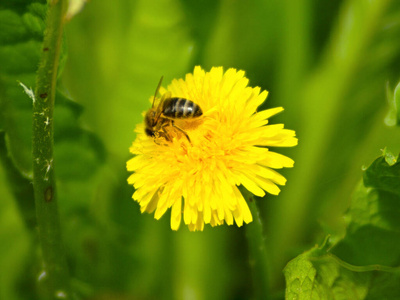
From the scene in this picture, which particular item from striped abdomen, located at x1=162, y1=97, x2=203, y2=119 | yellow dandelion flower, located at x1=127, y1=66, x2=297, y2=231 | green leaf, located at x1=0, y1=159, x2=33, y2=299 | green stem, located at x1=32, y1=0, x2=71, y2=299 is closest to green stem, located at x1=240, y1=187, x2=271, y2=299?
yellow dandelion flower, located at x1=127, y1=66, x2=297, y2=231

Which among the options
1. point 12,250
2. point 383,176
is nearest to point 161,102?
point 383,176

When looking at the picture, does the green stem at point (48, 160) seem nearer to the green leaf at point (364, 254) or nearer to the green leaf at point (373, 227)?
the green leaf at point (364, 254)

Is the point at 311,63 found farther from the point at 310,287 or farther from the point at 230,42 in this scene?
the point at 310,287

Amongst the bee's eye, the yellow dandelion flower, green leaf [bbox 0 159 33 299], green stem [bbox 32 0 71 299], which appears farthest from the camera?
green leaf [bbox 0 159 33 299]

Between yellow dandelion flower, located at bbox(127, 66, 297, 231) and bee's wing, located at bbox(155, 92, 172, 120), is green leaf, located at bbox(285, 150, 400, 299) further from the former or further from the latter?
bee's wing, located at bbox(155, 92, 172, 120)

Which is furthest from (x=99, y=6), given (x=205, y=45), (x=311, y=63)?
(x=311, y=63)

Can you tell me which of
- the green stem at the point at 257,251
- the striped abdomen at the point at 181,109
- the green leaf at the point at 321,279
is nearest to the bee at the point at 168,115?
the striped abdomen at the point at 181,109

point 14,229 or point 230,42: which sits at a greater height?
point 230,42
